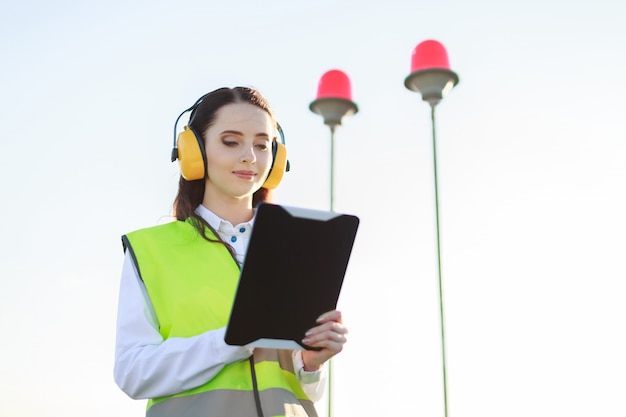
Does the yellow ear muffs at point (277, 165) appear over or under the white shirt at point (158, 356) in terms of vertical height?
over

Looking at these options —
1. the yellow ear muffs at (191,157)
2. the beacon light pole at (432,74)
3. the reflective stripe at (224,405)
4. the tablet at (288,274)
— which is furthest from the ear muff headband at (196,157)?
the beacon light pole at (432,74)

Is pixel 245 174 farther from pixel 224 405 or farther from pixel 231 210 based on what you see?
pixel 224 405

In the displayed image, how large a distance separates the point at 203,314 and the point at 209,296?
7 cm

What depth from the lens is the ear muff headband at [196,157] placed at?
2670 mm

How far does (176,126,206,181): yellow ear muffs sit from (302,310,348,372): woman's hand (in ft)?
2.72

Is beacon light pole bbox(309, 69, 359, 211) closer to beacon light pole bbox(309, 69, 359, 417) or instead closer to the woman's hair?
beacon light pole bbox(309, 69, 359, 417)

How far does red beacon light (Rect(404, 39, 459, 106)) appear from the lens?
23.2 ft

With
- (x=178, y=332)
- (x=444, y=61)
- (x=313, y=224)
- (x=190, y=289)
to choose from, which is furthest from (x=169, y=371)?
(x=444, y=61)

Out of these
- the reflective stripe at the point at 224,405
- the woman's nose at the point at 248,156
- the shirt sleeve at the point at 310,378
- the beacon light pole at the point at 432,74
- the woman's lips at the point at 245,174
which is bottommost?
the reflective stripe at the point at 224,405

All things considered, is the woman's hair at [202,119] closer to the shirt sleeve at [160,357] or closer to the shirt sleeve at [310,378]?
the shirt sleeve at [160,357]

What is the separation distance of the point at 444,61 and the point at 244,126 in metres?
4.89

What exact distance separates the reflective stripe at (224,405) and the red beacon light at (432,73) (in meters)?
5.29

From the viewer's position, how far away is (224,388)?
226cm

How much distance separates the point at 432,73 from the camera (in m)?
7.06
